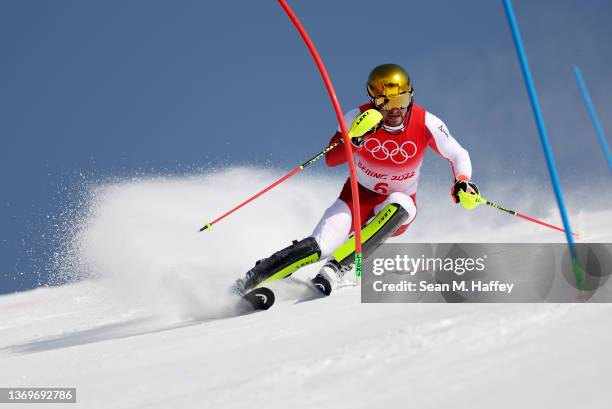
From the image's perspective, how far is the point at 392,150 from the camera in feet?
15.1

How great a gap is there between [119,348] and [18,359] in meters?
0.71

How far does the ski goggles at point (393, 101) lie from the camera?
14.6ft

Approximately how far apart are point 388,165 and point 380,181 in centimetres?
14

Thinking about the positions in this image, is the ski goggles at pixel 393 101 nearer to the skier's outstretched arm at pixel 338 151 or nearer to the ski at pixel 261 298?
the skier's outstretched arm at pixel 338 151

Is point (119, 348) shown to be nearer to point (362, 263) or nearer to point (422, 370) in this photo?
point (362, 263)

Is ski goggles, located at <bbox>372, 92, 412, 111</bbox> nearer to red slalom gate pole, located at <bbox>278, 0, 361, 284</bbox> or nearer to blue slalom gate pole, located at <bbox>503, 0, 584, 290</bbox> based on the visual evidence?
red slalom gate pole, located at <bbox>278, 0, 361, 284</bbox>

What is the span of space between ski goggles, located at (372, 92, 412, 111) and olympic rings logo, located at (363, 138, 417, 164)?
0.25 meters

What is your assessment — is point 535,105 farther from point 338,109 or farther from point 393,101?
point 393,101

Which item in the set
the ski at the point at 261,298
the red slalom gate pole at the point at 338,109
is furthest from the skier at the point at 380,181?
the red slalom gate pole at the point at 338,109

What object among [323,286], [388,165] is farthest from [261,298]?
[388,165]

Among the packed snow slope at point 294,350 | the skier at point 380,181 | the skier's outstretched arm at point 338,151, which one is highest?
the skier's outstretched arm at point 338,151

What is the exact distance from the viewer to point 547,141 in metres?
2.58

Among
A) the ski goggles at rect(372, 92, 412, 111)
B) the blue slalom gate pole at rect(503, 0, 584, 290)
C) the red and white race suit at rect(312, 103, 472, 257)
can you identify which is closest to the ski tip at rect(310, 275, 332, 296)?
the red and white race suit at rect(312, 103, 472, 257)

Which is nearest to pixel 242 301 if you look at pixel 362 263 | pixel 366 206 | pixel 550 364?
pixel 362 263
